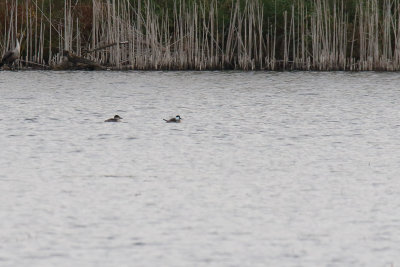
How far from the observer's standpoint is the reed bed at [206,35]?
2884 cm

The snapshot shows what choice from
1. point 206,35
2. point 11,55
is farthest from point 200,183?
point 11,55

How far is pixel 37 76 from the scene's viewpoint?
2816 cm

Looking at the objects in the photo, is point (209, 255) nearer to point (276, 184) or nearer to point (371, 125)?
point (276, 184)

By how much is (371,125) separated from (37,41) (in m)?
18.0

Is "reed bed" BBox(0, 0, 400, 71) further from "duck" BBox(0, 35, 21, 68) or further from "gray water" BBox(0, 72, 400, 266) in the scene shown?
"gray water" BBox(0, 72, 400, 266)

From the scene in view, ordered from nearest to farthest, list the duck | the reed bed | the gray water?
1. the gray water
2. the reed bed
3. the duck

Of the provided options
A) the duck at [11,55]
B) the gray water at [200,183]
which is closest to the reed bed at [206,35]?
the duck at [11,55]

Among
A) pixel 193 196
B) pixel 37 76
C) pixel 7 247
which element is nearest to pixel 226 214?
pixel 193 196

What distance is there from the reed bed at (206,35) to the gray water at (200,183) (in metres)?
8.10

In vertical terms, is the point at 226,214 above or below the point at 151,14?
below

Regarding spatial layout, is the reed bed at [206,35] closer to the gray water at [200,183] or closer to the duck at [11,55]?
the duck at [11,55]

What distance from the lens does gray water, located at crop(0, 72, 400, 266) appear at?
23.8ft

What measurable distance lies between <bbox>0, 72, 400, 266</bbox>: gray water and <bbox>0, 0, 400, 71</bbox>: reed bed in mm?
8103

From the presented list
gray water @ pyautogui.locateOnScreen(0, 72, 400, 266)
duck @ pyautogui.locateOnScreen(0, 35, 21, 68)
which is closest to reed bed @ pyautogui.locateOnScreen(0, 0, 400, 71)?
duck @ pyautogui.locateOnScreen(0, 35, 21, 68)
